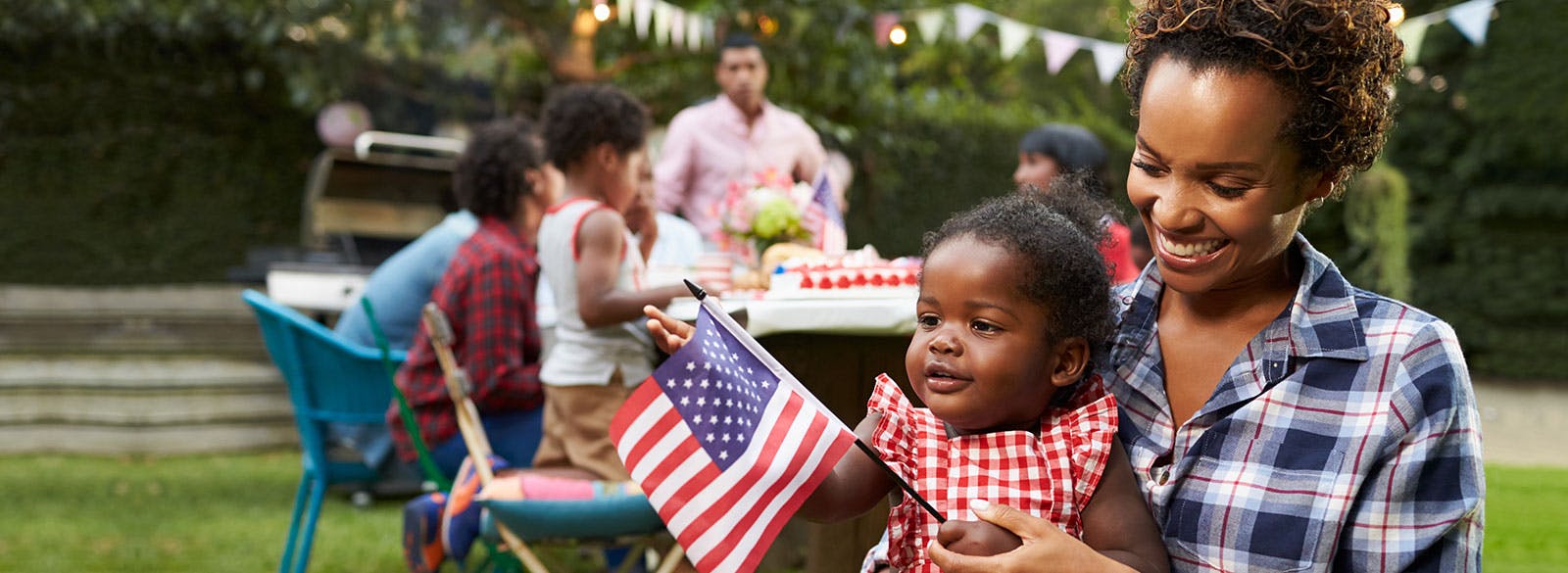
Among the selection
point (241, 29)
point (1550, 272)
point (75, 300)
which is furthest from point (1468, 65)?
point (75, 300)

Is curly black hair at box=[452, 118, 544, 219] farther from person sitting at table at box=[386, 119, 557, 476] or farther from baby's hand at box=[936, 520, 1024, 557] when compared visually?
baby's hand at box=[936, 520, 1024, 557]

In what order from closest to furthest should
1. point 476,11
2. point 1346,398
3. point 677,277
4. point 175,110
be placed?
point 1346,398 < point 677,277 < point 476,11 < point 175,110

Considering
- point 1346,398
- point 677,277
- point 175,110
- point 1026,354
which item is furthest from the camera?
point 175,110

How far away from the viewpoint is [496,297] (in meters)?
4.32

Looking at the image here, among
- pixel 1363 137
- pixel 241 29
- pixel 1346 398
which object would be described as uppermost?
pixel 241 29

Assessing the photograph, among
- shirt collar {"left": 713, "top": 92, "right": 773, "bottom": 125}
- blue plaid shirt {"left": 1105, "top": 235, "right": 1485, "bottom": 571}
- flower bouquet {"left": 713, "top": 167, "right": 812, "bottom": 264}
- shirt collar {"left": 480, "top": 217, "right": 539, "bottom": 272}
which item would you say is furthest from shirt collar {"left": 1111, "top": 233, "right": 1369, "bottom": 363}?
shirt collar {"left": 713, "top": 92, "right": 773, "bottom": 125}

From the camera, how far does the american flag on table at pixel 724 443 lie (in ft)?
5.75

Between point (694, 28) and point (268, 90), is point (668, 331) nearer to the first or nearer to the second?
point (694, 28)

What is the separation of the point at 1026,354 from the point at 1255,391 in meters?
0.27

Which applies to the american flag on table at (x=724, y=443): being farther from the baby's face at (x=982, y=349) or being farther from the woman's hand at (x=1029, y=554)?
the woman's hand at (x=1029, y=554)

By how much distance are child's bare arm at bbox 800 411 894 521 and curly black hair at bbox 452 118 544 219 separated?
3.33 meters

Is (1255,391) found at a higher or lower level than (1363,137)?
lower

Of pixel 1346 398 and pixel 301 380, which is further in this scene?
pixel 301 380

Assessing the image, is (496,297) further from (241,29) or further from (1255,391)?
(241,29)
